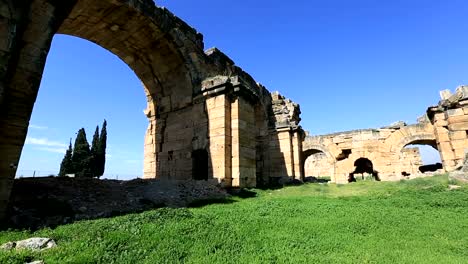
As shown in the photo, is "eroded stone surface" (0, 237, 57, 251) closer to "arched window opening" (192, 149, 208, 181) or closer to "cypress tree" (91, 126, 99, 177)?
"arched window opening" (192, 149, 208, 181)

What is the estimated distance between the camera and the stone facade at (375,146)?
1805 cm

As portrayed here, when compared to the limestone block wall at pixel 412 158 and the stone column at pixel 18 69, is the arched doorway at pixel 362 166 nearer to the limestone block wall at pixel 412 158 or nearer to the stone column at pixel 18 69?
the limestone block wall at pixel 412 158

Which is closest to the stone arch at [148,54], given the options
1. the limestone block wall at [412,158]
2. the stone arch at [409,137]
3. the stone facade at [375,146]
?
the stone facade at [375,146]

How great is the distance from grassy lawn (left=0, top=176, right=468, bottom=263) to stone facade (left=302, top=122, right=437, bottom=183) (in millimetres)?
13417

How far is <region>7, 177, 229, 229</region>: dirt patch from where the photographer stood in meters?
4.62

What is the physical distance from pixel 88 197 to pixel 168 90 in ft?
20.7

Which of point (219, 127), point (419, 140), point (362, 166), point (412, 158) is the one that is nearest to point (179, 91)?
point (219, 127)

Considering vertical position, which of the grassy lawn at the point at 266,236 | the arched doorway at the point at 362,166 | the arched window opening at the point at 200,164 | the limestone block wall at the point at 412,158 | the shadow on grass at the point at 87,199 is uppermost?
the limestone block wall at the point at 412,158

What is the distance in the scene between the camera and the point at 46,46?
527 centimetres

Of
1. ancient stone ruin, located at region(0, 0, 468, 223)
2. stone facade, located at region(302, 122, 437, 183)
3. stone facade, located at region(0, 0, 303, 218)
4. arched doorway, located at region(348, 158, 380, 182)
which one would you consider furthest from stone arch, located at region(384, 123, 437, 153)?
stone facade, located at region(0, 0, 303, 218)

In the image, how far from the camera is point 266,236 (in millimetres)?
4254

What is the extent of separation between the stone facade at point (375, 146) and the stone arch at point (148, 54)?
43.9ft

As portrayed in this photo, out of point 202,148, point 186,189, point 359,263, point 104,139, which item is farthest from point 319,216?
point 104,139

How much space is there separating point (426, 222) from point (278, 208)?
2.80 metres
